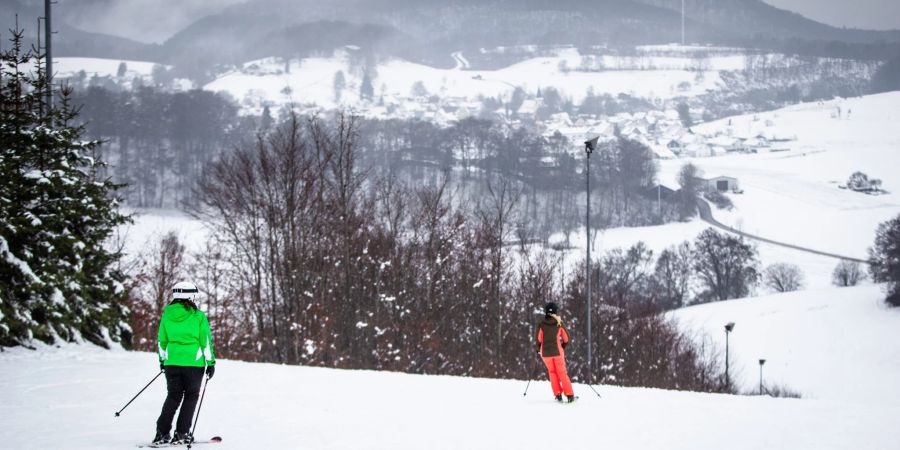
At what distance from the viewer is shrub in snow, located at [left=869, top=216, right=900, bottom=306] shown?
72312 mm

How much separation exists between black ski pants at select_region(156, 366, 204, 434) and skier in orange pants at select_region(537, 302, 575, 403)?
5988 millimetres

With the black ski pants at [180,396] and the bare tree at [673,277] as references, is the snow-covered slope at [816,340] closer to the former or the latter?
the bare tree at [673,277]

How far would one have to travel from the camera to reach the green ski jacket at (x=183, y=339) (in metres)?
9.05

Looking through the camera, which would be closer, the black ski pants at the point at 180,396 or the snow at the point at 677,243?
the black ski pants at the point at 180,396

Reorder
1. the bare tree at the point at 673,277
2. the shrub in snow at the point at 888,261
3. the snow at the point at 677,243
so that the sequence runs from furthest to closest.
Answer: the snow at the point at 677,243, the bare tree at the point at 673,277, the shrub in snow at the point at 888,261

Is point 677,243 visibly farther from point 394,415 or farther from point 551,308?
point 394,415

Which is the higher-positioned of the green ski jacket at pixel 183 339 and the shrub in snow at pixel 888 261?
the green ski jacket at pixel 183 339

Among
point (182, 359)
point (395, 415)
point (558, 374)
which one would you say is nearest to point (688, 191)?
point (558, 374)

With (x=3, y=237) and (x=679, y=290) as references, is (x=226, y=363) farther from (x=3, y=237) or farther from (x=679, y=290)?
(x=679, y=290)

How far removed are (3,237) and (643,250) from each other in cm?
9111

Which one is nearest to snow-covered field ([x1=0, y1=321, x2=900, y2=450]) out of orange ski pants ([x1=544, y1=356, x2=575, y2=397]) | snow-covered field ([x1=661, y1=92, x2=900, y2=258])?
orange ski pants ([x1=544, y1=356, x2=575, y2=397])

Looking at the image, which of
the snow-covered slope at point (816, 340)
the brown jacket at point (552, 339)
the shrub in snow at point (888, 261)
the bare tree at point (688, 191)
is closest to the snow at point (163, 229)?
the snow-covered slope at point (816, 340)

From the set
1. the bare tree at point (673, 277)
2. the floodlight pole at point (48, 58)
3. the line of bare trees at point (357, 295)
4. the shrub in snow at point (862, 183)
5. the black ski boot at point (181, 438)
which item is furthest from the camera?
the shrub in snow at point (862, 183)

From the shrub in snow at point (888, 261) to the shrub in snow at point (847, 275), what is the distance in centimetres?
164
